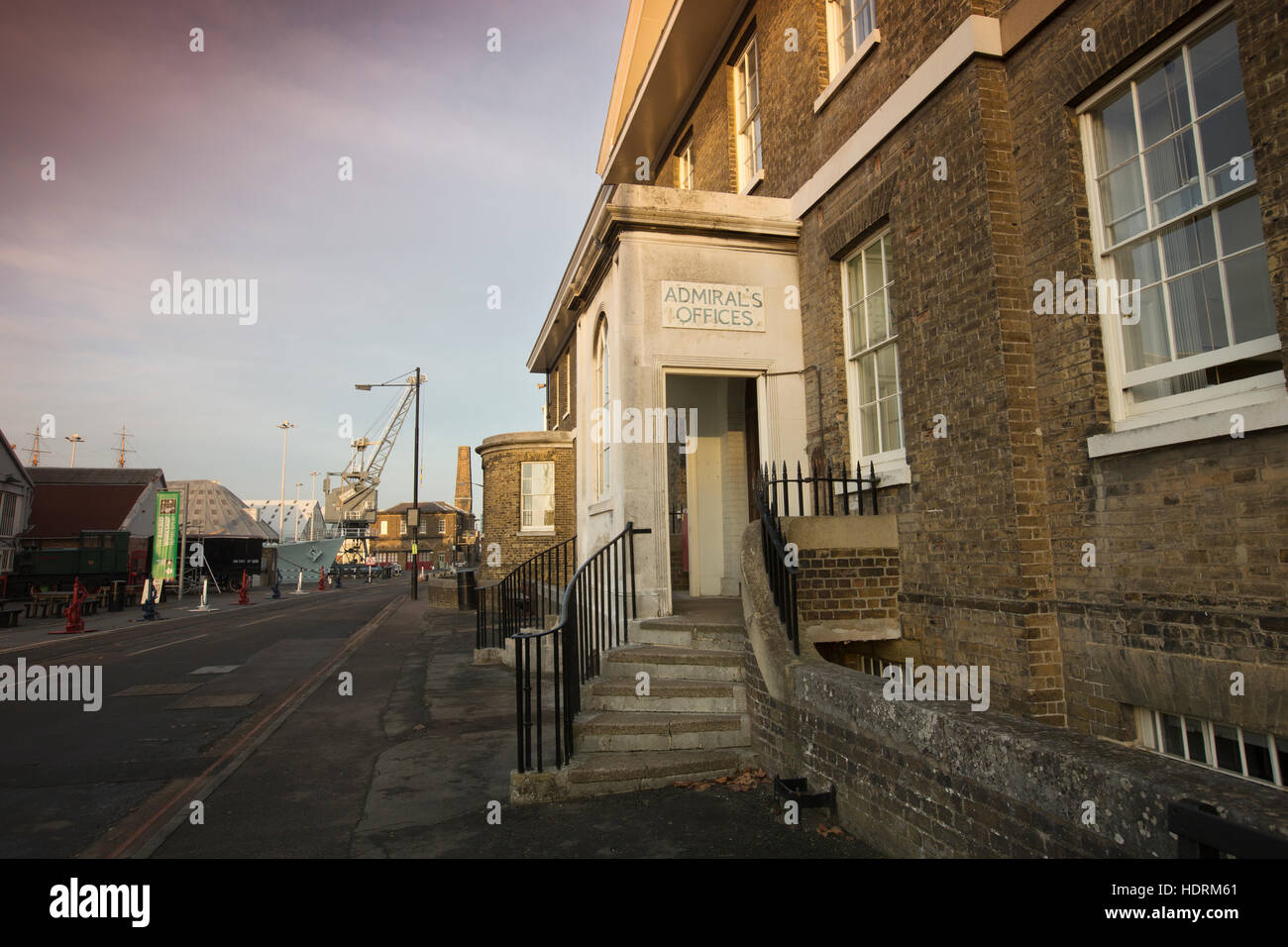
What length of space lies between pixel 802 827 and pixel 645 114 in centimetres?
1216

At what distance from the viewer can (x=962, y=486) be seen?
5.67m

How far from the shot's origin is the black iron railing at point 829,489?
6.79 m

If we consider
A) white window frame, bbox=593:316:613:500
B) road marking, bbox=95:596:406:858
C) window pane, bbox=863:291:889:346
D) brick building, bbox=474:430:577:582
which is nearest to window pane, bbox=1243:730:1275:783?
window pane, bbox=863:291:889:346

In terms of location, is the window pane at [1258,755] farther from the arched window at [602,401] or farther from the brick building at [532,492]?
the brick building at [532,492]

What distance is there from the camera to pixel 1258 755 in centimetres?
396

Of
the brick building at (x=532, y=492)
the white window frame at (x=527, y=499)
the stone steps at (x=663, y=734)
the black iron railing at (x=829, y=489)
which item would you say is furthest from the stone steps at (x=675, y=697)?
the white window frame at (x=527, y=499)

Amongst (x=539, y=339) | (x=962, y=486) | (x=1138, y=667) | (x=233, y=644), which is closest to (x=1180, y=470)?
(x=1138, y=667)

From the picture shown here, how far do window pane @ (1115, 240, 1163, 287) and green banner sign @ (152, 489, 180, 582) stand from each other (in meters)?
29.8

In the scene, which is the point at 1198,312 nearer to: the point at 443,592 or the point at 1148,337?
the point at 1148,337

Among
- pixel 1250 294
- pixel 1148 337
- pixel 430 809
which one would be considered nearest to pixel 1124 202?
pixel 1148 337

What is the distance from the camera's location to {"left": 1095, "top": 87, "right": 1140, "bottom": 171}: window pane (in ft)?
15.7

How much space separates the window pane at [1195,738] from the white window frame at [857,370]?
2653 mm

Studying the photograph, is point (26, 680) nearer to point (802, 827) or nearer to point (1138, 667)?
point (802, 827)

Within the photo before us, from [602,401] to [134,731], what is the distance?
638 centimetres
